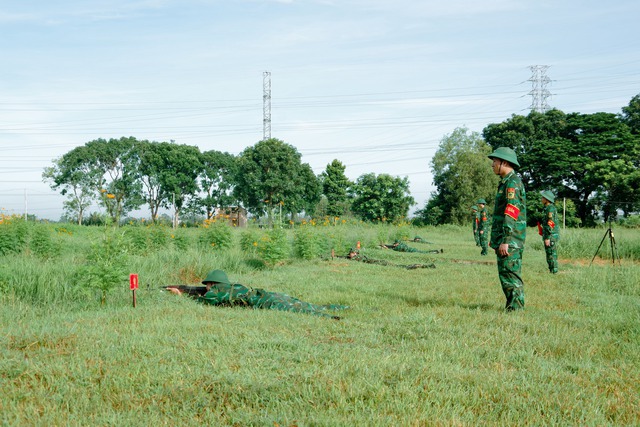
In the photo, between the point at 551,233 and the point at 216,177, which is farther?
the point at 216,177

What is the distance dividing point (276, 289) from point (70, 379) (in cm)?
537

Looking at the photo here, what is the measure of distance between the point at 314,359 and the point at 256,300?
273 centimetres

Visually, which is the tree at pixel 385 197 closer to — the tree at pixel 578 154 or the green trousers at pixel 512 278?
the tree at pixel 578 154

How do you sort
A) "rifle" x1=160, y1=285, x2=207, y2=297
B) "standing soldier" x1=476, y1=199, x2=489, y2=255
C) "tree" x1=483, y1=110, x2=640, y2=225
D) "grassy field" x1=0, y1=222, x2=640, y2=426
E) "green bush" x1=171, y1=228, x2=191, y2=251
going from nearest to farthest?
"grassy field" x1=0, y1=222, x2=640, y2=426, "rifle" x1=160, y1=285, x2=207, y2=297, "green bush" x1=171, y1=228, x2=191, y2=251, "standing soldier" x1=476, y1=199, x2=489, y2=255, "tree" x1=483, y1=110, x2=640, y2=225

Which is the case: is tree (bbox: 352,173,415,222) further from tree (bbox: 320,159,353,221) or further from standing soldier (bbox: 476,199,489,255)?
standing soldier (bbox: 476,199,489,255)

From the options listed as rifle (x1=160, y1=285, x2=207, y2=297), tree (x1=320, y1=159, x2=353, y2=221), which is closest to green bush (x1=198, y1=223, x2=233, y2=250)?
rifle (x1=160, y1=285, x2=207, y2=297)

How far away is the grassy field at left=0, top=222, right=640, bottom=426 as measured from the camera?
339 cm

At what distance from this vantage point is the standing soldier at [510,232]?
6973mm

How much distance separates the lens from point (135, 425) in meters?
3.18

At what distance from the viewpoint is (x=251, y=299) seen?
7043 millimetres

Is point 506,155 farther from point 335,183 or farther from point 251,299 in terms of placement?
point 335,183

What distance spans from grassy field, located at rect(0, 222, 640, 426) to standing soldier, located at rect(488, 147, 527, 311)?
381 mm

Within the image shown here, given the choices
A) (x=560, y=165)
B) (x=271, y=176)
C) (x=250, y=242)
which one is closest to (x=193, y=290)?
(x=250, y=242)

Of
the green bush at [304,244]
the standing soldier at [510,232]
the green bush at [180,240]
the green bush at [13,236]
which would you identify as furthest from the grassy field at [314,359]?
the green bush at [180,240]
